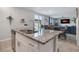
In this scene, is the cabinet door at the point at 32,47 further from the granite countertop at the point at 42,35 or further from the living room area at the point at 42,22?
the living room area at the point at 42,22

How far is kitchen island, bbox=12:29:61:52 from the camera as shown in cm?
138

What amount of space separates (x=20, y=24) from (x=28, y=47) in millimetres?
329

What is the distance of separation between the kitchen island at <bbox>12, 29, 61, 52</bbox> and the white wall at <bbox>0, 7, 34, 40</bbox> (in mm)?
90

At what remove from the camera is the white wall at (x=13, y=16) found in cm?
138

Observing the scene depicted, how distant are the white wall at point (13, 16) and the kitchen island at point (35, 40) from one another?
0.09 meters

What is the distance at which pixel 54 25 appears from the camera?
1.45 m

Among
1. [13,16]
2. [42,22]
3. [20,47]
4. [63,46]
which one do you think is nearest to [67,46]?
[63,46]

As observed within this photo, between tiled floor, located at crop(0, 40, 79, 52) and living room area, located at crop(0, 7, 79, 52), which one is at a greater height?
living room area, located at crop(0, 7, 79, 52)

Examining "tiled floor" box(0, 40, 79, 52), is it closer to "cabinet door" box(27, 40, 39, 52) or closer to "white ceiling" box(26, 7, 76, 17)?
"cabinet door" box(27, 40, 39, 52)

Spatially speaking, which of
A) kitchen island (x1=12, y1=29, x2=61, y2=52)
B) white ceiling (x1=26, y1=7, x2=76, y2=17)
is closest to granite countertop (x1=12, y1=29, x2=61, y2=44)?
kitchen island (x1=12, y1=29, x2=61, y2=52)

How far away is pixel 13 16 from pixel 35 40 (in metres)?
0.44

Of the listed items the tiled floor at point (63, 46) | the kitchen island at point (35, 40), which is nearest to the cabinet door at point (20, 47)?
the kitchen island at point (35, 40)

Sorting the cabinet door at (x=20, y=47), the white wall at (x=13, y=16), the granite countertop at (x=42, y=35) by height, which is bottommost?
the cabinet door at (x=20, y=47)
